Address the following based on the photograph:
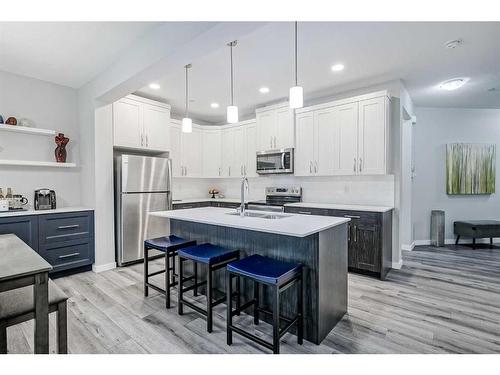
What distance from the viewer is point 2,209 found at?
3121mm

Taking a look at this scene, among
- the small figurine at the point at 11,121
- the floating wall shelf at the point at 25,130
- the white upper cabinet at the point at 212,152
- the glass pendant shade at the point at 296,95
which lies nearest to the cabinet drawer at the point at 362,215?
the glass pendant shade at the point at 296,95

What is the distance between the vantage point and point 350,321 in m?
2.32

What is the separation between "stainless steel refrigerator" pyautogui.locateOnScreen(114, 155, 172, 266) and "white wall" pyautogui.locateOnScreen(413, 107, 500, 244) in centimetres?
488

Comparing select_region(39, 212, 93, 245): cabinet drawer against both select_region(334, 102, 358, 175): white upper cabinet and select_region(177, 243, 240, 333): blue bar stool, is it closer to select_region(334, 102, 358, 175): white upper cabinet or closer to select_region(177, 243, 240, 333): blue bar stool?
select_region(177, 243, 240, 333): blue bar stool

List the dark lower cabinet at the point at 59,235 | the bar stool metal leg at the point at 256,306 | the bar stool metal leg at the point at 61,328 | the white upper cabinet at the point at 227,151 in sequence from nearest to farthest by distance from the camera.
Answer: the bar stool metal leg at the point at 61,328, the bar stool metal leg at the point at 256,306, the dark lower cabinet at the point at 59,235, the white upper cabinet at the point at 227,151

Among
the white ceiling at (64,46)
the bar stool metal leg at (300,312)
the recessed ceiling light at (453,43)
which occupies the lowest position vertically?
the bar stool metal leg at (300,312)

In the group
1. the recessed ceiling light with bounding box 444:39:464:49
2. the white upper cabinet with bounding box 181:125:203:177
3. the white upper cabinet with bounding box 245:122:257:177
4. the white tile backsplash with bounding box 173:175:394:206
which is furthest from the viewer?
the white upper cabinet with bounding box 181:125:203:177

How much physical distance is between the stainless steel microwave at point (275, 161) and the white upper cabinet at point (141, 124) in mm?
1653

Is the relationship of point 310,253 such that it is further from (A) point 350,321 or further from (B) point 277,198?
(B) point 277,198

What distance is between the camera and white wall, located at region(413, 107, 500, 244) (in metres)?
5.24

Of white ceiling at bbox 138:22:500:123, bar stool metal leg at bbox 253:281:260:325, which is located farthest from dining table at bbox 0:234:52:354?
white ceiling at bbox 138:22:500:123

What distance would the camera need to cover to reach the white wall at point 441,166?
17.2 feet

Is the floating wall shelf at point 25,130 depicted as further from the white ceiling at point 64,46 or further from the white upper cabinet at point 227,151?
the white upper cabinet at point 227,151

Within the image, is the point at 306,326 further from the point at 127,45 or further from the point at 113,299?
the point at 127,45
